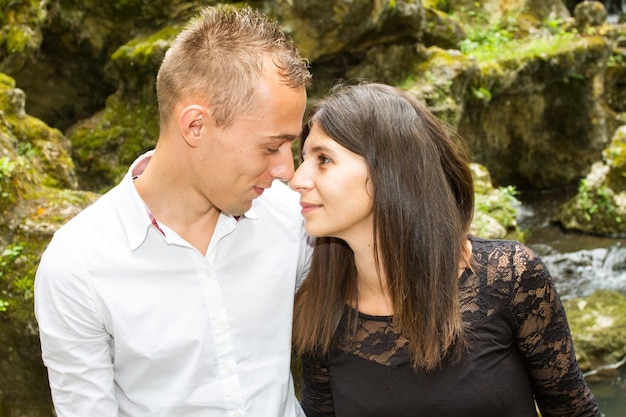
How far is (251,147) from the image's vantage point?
7.29ft

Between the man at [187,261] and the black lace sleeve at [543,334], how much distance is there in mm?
834

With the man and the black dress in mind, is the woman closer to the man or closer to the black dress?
the black dress

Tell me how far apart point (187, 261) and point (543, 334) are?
1203mm

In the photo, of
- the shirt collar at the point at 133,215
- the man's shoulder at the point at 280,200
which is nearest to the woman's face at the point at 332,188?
the man's shoulder at the point at 280,200

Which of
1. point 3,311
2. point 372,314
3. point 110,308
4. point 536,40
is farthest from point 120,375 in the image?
point 536,40

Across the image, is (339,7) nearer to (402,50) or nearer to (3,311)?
(402,50)

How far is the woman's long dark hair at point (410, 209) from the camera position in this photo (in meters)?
2.30

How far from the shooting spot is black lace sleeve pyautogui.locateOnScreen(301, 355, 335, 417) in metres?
2.53

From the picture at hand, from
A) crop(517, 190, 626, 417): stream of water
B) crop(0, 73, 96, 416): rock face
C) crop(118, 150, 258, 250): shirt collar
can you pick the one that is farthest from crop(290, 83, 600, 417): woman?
crop(517, 190, 626, 417): stream of water

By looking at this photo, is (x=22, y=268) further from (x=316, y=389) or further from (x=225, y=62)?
(x=225, y=62)

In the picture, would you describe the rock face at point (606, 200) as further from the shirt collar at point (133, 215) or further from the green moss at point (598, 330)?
→ the shirt collar at point (133, 215)

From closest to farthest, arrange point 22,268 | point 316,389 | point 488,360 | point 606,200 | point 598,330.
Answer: point 488,360 < point 316,389 < point 22,268 < point 598,330 < point 606,200

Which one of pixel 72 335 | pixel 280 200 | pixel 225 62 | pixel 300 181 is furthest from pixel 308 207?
pixel 72 335

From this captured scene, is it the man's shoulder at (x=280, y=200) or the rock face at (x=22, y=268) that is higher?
the man's shoulder at (x=280, y=200)
